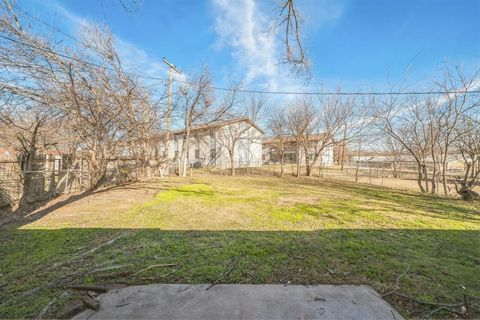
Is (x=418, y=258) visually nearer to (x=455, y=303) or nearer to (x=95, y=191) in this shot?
(x=455, y=303)

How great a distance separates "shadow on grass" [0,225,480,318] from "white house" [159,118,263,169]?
651 inches

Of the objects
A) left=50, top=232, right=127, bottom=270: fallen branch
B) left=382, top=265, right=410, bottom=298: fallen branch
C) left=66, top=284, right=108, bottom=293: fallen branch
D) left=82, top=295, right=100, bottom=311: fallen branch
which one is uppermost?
left=82, top=295, right=100, bottom=311: fallen branch

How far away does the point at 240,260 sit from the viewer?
3.00 m

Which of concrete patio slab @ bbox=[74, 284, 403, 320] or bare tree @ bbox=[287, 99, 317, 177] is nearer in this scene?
concrete patio slab @ bbox=[74, 284, 403, 320]

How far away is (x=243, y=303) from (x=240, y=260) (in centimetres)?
99

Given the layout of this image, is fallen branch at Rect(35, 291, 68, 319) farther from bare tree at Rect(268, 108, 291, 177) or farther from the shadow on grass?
bare tree at Rect(268, 108, 291, 177)

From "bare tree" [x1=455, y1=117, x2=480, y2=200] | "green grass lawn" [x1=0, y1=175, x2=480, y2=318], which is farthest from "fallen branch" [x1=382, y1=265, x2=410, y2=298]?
"bare tree" [x1=455, y1=117, x2=480, y2=200]

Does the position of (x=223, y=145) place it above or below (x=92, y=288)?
above

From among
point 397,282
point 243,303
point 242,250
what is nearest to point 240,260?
point 242,250

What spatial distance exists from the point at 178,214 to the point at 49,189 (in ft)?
21.4

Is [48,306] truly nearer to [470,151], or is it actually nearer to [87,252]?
[87,252]

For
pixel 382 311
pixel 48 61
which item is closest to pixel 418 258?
pixel 382 311

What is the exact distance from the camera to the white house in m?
22.0

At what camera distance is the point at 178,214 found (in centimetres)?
570
